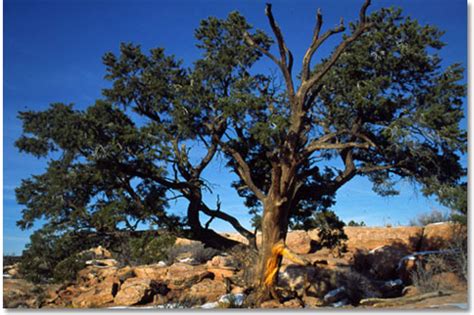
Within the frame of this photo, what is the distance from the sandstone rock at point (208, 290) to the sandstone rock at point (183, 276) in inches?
18.2

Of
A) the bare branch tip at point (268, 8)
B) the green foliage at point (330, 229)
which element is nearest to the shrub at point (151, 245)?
the bare branch tip at point (268, 8)

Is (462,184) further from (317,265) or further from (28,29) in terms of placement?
(28,29)

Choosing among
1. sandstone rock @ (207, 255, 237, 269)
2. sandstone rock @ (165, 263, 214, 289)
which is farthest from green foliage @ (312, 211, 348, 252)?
sandstone rock @ (165, 263, 214, 289)

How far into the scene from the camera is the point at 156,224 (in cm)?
1083

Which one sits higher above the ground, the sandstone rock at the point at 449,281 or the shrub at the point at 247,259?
the shrub at the point at 247,259

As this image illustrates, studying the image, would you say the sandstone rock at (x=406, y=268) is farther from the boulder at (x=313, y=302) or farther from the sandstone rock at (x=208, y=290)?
the sandstone rock at (x=208, y=290)

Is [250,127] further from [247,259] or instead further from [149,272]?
[149,272]

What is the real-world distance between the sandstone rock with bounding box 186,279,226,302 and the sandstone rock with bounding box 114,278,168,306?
2.53 feet

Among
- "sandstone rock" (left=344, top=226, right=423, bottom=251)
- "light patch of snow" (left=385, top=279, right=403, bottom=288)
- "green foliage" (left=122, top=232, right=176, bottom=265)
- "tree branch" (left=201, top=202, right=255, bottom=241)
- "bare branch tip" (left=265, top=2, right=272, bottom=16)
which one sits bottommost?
"light patch of snow" (left=385, top=279, right=403, bottom=288)

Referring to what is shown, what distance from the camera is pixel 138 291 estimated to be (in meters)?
12.0

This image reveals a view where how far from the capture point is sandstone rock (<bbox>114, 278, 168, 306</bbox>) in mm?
11734

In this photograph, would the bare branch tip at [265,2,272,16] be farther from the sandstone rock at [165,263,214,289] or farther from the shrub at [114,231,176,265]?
the sandstone rock at [165,263,214,289]

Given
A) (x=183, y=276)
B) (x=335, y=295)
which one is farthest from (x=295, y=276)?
(x=183, y=276)

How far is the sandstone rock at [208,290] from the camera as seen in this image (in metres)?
12.2
